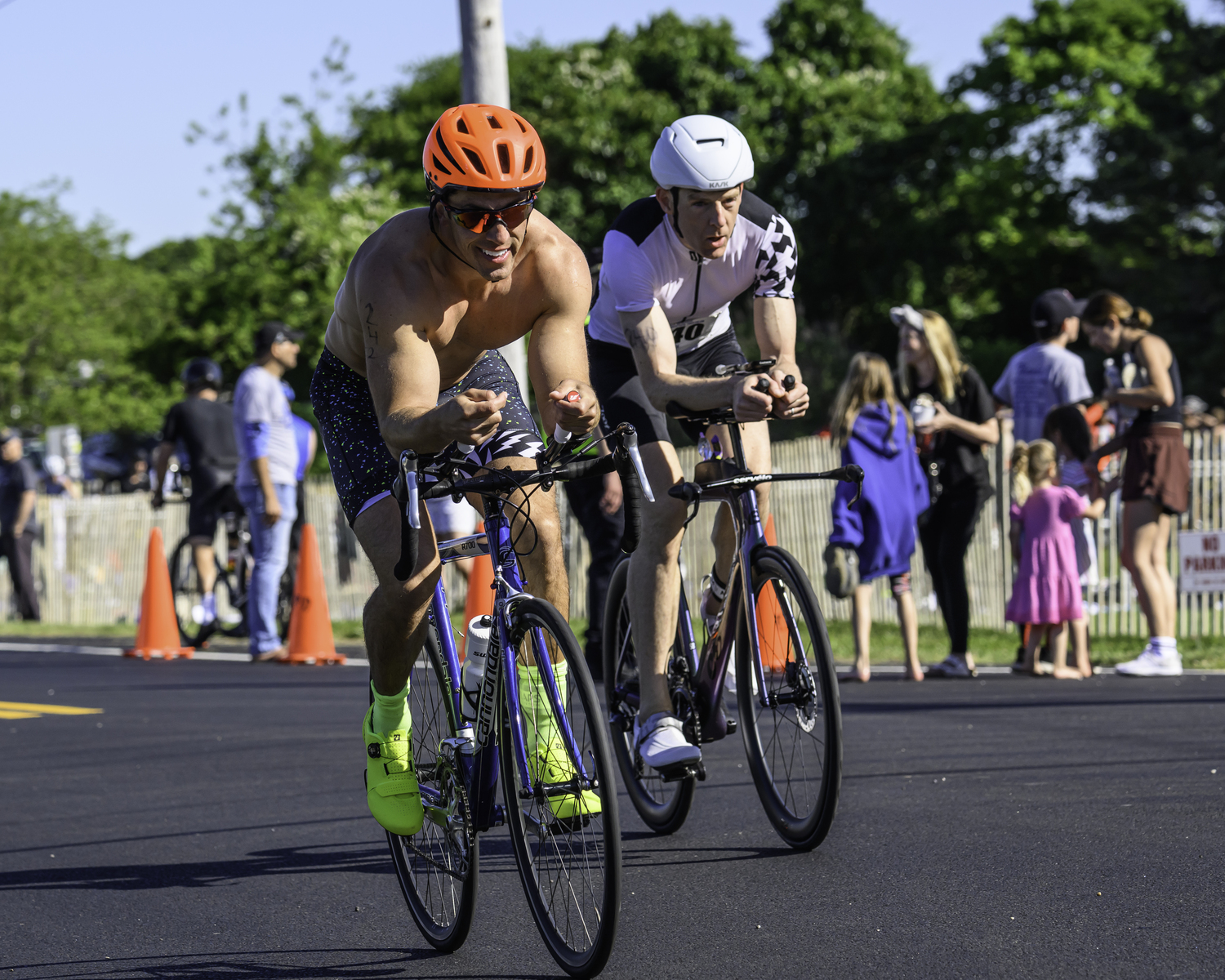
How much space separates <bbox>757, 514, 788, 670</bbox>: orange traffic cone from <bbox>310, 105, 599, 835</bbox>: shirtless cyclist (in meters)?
0.88

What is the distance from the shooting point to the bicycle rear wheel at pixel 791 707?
4391 mm

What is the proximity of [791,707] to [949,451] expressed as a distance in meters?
5.08

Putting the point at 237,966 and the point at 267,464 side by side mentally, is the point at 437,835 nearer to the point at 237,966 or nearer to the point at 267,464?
the point at 237,966

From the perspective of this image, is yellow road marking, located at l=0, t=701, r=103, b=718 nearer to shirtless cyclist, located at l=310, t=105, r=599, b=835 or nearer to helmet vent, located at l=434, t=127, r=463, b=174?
shirtless cyclist, located at l=310, t=105, r=599, b=835

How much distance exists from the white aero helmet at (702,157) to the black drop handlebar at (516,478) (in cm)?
138

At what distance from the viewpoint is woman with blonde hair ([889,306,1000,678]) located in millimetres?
9336

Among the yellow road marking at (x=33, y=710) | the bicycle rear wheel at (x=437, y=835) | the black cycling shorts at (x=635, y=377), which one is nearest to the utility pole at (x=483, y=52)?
the yellow road marking at (x=33, y=710)

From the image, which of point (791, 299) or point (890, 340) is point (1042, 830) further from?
point (890, 340)

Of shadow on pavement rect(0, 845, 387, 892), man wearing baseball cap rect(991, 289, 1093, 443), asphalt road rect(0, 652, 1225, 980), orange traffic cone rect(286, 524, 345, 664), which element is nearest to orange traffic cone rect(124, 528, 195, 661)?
orange traffic cone rect(286, 524, 345, 664)

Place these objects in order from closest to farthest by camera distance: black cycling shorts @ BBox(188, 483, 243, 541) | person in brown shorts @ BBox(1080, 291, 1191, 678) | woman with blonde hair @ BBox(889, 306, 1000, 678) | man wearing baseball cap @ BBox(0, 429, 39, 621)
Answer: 1. person in brown shorts @ BBox(1080, 291, 1191, 678)
2. woman with blonde hair @ BBox(889, 306, 1000, 678)
3. black cycling shorts @ BBox(188, 483, 243, 541)
4. man wearing baseball cap @ BBox(0, 429, 39, 621)

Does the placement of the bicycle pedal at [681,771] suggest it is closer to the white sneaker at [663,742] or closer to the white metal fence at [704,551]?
the white sneaker at [663,742]

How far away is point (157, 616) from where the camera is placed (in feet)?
42.1

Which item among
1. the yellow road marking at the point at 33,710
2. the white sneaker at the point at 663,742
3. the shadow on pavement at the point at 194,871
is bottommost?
the shadow on pavement at the point at 194,871

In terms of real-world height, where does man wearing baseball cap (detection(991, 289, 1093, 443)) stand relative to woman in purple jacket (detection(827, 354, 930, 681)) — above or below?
above
